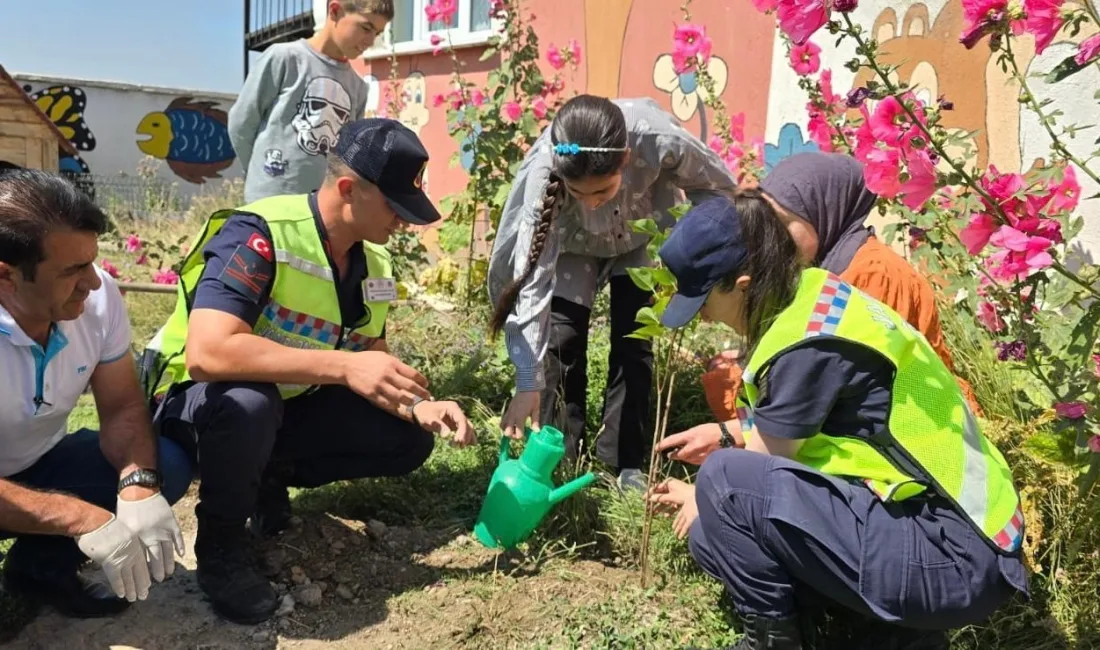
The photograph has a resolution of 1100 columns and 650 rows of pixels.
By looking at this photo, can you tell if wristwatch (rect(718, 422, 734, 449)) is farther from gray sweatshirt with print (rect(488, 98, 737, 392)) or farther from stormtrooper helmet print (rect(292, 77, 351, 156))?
stormtrooper helmet print (rect(292, 77, 351, 156))

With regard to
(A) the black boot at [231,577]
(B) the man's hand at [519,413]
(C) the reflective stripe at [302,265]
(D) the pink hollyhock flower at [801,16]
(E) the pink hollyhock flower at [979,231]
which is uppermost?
(D) the pink hollyhock flower at [801,16]

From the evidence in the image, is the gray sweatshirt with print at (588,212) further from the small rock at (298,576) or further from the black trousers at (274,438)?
the small rock at (298,576)

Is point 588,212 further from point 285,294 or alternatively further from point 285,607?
point 285,607

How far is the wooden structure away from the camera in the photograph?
4113 mm

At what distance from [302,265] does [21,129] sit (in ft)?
9.25

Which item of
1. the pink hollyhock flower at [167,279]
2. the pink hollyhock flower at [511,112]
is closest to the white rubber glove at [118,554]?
the pink hollyhock flower at [511,112]

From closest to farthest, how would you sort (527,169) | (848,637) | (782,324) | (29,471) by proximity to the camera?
(782,324) < (848,637) < (29,471) < (527,169)

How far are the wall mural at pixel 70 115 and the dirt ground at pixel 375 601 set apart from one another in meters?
14.5

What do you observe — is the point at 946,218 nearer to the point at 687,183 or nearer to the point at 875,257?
the point at 875,257

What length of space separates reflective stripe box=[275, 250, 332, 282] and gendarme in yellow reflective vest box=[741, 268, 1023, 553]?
3.75ft

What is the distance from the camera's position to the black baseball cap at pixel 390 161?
2.15 metres

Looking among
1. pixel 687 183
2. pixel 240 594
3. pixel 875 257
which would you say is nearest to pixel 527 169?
pixel 687 183

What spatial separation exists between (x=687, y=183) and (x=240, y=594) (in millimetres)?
1736

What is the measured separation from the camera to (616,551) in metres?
2.43
